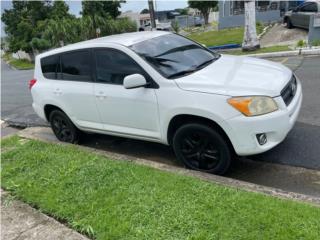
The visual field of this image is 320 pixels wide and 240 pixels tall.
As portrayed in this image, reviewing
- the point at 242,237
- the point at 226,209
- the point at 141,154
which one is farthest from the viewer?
the point at 141,154

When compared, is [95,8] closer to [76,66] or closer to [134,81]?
[76,66]

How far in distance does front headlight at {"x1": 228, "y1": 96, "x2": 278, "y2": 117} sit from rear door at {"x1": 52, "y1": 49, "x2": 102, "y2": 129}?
85.1 inches

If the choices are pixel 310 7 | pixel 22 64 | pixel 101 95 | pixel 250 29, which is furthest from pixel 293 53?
pixel 22 64

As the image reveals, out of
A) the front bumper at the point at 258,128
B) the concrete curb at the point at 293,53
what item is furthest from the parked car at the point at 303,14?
the front bumper at the point at 258,128

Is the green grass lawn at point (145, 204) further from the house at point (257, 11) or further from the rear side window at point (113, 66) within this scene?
the house at point (257, 11)

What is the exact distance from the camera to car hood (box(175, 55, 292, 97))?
3891mm

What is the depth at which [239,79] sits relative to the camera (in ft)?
13.4

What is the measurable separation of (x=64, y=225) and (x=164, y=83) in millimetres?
1901

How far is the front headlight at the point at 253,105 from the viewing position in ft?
12.4

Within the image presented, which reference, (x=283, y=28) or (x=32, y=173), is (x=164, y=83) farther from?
(x=283, y=28)

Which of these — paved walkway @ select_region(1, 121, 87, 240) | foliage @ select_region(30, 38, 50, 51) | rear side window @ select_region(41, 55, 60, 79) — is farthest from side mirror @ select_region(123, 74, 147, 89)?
foliage @ select_region(30, 38, 50, 51)

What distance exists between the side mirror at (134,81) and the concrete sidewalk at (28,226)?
170 cm

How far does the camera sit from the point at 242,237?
114 inches

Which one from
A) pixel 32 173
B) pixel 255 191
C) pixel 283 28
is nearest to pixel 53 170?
pixel 32 173
